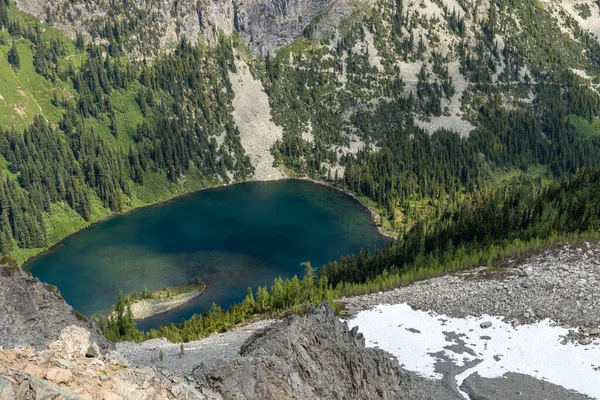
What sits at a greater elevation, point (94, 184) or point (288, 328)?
point (288, 328)

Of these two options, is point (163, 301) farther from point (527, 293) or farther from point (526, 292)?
point (527, 293)

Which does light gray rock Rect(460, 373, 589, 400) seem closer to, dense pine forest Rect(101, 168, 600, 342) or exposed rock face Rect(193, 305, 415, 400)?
exposed rock face Rect(193, 305, 415, 400)

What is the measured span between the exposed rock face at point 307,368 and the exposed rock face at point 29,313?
54.2 ft

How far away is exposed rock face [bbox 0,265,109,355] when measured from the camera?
44.5 m

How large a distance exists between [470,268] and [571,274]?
16.2 m

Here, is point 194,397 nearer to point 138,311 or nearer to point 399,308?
point 399,308

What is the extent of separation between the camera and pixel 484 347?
59.4m

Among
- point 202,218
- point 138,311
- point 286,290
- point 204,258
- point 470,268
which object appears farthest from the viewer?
point 202,218

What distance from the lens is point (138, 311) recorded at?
121 metres

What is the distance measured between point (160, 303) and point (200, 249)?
111 ft

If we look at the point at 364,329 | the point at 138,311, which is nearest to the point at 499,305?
the point at 364,329

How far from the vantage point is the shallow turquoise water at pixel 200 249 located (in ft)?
445

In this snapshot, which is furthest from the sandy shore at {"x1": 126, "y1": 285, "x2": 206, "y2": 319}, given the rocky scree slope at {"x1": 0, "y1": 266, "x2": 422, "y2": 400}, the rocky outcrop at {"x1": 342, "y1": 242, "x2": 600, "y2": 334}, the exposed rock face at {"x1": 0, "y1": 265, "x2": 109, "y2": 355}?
the exposed rock face at {"x1": 0, "y1": 265, "x2": 109, "y2": 355}

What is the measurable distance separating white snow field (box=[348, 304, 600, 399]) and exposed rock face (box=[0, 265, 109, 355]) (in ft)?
98.4
